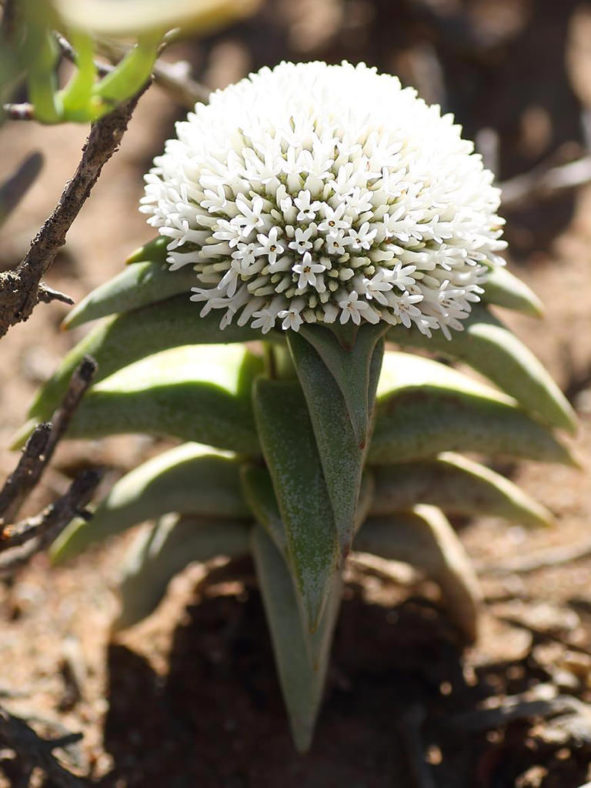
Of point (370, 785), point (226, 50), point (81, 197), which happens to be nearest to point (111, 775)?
point (370, 785)

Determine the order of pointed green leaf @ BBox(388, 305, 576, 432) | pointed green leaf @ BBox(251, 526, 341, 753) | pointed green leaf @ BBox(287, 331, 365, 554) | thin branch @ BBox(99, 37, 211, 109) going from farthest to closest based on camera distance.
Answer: thin branch @ BBox(99, 37, 211, 109)
pointed green leaf @ BBox(251, 526, 341, 753)
pointed green leaf @ BBox(388, 305, 576, 432)
pointed green leaf @ BBox(287, 331, 365, 554)

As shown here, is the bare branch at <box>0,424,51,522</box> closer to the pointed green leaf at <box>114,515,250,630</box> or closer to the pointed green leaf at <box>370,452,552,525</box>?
the pointed green leaf at <box>114,515,250,630</box>

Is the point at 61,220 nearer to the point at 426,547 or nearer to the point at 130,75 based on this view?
the point at 130,75

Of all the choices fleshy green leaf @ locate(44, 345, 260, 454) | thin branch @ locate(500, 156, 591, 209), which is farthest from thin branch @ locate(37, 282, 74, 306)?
thin branch @ locate(500, 156, 591, 209)

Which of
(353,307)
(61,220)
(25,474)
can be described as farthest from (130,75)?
(25,474)

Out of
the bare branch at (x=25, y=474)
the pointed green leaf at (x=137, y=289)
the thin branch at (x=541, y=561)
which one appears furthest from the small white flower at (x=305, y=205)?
the thin branch at (x=541, y=561)

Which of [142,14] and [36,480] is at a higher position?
[142,14]
